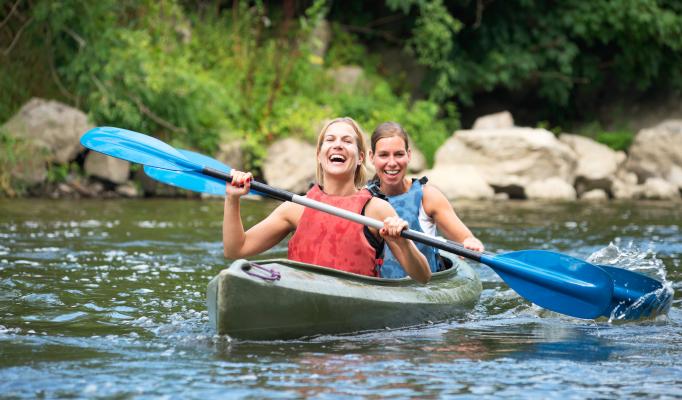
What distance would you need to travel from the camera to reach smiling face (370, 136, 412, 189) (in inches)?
197

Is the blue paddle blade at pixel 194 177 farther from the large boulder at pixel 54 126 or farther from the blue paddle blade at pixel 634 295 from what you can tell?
the large boulder at pixel 54 126

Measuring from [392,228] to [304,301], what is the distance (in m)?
0.45

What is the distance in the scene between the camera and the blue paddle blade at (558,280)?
461 cm

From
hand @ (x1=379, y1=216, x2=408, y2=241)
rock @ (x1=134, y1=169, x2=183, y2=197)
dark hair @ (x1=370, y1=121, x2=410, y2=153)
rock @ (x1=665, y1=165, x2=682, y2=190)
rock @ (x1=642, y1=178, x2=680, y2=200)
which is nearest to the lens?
hand @ (x1=379, y1=216, x2=408, y2=241)

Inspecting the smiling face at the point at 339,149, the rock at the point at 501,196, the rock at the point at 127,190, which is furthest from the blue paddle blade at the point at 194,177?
the rock at the point at 501,196

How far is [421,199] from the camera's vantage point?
5.14 metres

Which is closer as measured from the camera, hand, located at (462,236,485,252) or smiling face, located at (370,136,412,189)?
hand, located at (462,236,485,252)

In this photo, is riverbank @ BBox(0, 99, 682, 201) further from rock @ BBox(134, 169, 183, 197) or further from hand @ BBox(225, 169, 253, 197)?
hand @ BBox(225, 169, 253, 197)

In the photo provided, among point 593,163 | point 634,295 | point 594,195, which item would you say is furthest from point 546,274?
point 593,163

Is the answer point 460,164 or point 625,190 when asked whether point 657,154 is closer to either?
point 625,190

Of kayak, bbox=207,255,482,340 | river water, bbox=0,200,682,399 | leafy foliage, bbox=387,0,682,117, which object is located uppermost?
leafy foliage, bbox=387,0,682,117

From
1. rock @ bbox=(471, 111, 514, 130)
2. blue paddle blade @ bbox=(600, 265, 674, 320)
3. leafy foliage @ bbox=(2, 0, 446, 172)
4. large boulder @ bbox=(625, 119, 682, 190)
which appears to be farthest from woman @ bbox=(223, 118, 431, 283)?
large boulder @ bbox=(625, 119, 682, 190)

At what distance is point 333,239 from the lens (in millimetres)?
4441

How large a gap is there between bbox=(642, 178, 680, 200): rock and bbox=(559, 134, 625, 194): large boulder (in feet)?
1.54
